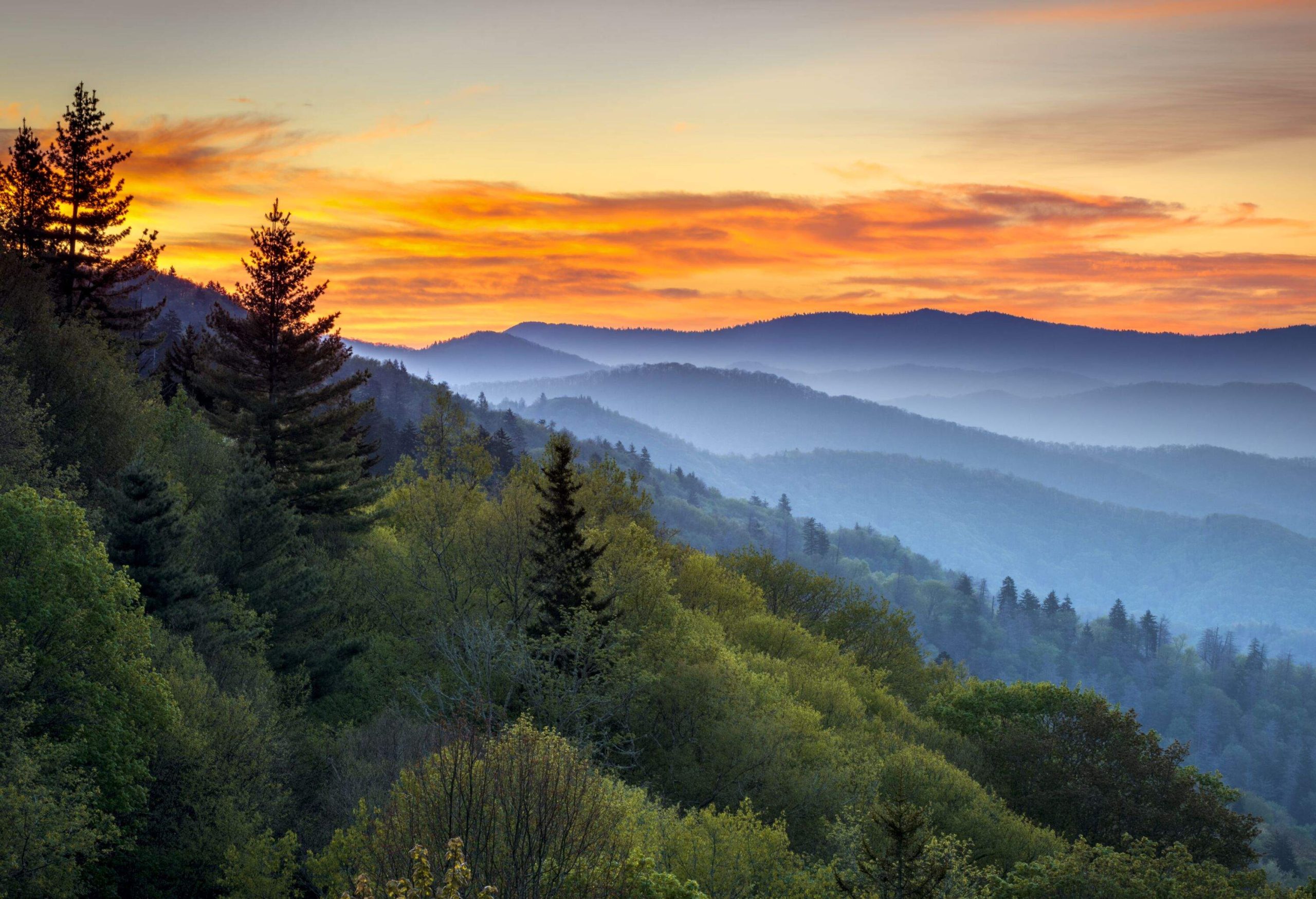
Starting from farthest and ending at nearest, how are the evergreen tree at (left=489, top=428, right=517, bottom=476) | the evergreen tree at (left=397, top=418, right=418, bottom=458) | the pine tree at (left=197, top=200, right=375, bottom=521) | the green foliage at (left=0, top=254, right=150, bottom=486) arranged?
the evergreen tree at (left=397, top=418, right=418, bottom=458) → the evergreen tree at (left=489, top=428, right=517, bottom=476) → the pine tree at (left=197, top=200, right=375, bottom=521) → the green foliage at (left=0, top=254, right=150, bottom=486)

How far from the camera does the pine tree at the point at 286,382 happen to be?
132 ft

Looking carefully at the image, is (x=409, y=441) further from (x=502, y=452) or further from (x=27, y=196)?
(x=27, y=196)

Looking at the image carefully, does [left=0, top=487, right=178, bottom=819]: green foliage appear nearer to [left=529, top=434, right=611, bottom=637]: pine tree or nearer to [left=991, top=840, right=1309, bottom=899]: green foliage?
[left=529, top=434, right=611, bottom=637]: pine tree

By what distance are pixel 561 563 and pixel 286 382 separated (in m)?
16.8

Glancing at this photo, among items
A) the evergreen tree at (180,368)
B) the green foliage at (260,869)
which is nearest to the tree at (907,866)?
the green foliage at (260,869)

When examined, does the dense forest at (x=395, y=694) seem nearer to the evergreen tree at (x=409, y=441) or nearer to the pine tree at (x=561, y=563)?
the pine tree at (x=561, y=563)

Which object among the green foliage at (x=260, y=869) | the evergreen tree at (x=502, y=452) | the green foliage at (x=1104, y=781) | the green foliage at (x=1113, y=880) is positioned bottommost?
the green foliage at (x=1104, y=781)

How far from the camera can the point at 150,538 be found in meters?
26.4

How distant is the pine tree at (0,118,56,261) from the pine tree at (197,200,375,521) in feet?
28.1

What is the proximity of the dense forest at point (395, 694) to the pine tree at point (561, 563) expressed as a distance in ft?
0.45

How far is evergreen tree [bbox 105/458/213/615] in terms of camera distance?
26.0 m

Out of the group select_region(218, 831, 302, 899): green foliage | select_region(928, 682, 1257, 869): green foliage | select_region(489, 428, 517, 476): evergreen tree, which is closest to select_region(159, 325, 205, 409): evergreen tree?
select_region(489, 428, 517, 476): evergreen tree

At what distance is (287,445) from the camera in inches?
1583

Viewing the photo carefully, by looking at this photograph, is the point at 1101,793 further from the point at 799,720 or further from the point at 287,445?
the point at 287,445
